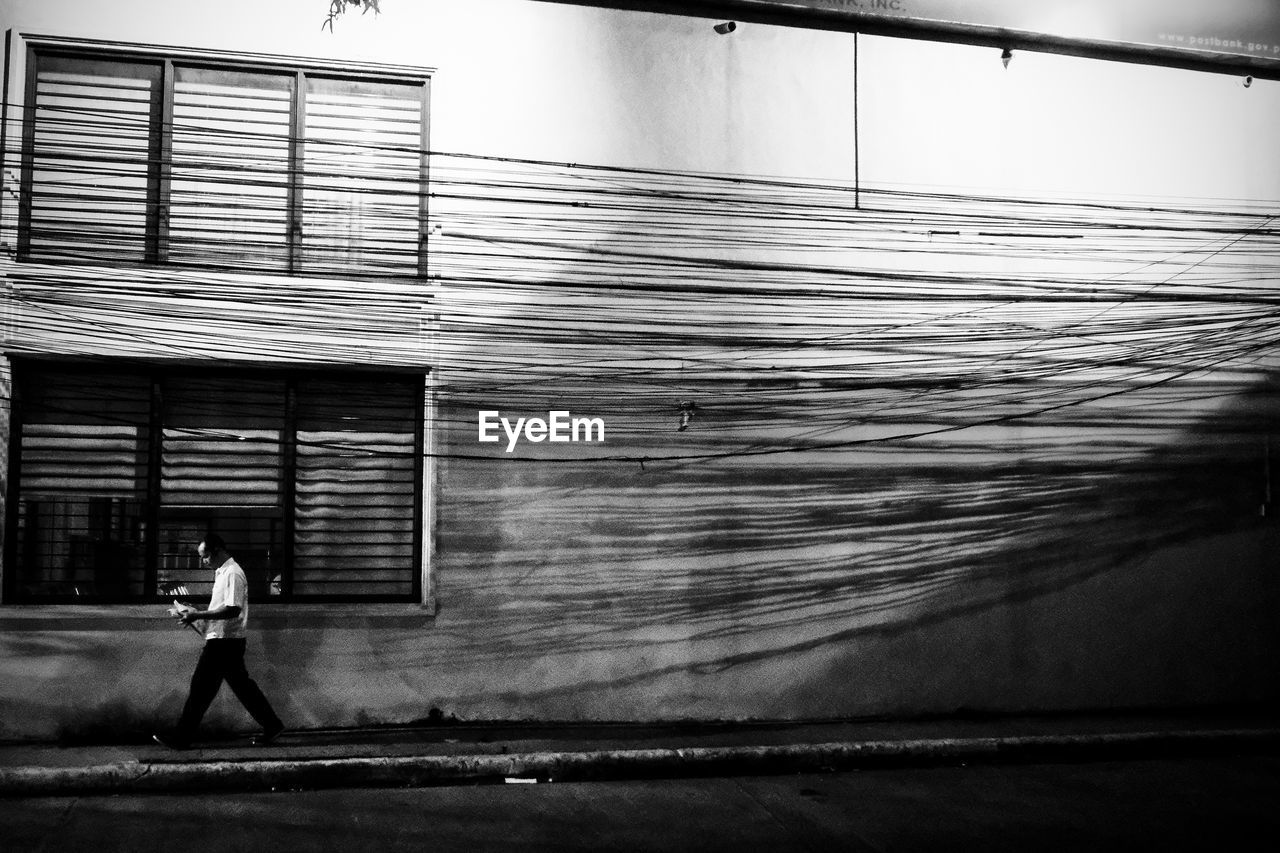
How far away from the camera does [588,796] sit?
677cm

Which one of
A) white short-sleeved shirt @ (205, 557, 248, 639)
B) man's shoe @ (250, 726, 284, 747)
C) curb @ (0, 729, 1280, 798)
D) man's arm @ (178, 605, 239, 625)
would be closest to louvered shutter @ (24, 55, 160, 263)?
white short-sleeved shirt @ (205, 557, 248, 639)

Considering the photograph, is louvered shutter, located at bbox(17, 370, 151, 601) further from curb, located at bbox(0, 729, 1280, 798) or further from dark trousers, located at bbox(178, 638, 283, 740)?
curb, located at bbox(0, 729, 1280, 798)

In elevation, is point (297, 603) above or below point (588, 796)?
above

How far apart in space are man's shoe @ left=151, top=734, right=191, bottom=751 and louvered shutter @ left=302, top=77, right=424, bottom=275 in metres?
4.08

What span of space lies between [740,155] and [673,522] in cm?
359

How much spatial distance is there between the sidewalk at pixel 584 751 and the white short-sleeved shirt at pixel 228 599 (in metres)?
0.92

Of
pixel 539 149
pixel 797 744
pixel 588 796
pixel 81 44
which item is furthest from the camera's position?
pixel 539 149

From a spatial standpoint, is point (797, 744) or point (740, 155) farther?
point (740, 155)

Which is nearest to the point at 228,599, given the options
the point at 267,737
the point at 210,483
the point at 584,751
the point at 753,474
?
the point at 267,737

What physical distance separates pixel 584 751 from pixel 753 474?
3.04 meters

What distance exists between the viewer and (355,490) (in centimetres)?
859

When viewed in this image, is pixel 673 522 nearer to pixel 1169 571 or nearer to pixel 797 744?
pixel 797 744

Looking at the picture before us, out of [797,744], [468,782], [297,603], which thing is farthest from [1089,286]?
[297,603]

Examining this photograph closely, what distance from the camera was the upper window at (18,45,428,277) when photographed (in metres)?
8.17
